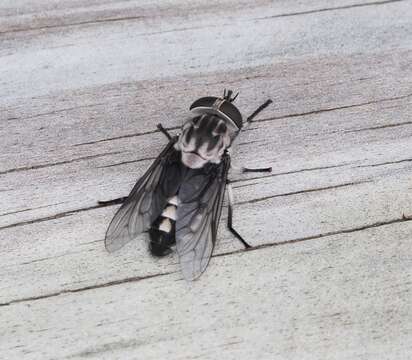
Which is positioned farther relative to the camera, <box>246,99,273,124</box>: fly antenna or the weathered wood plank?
<box>246,99,273,124</box>: fly antenna

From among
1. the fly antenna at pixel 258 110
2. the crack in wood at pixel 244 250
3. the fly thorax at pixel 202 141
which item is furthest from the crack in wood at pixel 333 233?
the fly antenna at pixel 258 110

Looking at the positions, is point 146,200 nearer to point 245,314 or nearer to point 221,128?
point 221,128

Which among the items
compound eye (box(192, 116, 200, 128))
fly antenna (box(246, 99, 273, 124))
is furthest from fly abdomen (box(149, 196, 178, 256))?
fly antenna (box(246, 99, 273, 124))

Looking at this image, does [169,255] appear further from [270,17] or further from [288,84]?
[270,17]

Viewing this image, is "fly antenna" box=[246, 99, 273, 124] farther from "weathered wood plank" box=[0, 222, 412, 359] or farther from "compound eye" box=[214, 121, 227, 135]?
"weathered wood plank" box=[0, 222, 412, 359]

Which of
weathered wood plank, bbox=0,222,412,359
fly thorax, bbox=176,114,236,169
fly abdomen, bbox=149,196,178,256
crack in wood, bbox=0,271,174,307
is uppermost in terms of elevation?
fly thorax, bbox=176,114,236,169

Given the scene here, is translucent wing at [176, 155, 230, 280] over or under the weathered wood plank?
over

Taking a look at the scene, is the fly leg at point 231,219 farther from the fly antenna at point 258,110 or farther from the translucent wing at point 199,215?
the fly antenna at point 258,110

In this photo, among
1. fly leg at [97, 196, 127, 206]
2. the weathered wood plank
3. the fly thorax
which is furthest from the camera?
the fly thorax
